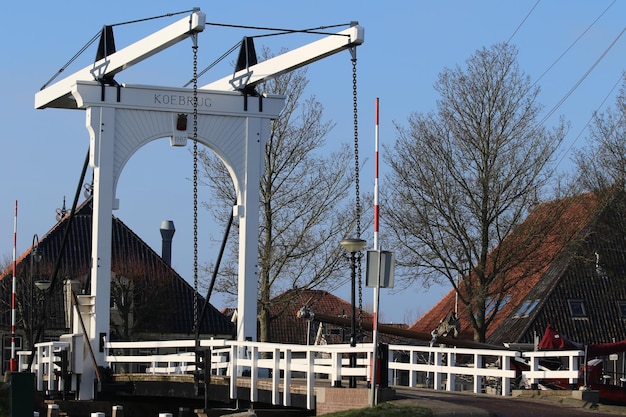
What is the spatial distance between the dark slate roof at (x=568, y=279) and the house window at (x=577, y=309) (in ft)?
0.41

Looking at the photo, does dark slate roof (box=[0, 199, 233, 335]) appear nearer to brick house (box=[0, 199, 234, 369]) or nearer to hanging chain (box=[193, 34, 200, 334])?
brick house (box=[0, 199, 234, 369])

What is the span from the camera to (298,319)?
48.9m

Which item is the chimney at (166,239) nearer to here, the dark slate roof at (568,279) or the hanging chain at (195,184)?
the dark slate roof at (568,279)

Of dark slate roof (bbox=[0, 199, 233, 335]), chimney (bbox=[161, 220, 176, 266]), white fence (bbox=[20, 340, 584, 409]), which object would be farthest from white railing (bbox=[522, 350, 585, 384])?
chimney (bbox=[161, 220, 176, 266])

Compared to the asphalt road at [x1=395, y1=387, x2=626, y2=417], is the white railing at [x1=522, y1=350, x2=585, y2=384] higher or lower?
higher

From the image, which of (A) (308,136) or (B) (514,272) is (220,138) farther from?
(B) (514,272)

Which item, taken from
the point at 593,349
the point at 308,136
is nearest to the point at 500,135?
the point at 308,136

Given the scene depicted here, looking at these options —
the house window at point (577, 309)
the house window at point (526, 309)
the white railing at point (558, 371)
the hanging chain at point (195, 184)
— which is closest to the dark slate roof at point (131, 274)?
the house window at point (526, 309)

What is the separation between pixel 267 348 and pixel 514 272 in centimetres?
1869

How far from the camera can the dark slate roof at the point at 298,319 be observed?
31.1 meters

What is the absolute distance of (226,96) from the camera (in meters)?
21.8

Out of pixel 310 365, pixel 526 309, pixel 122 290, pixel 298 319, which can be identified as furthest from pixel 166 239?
pixel 310 365

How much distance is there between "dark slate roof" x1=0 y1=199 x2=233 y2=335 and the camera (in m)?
41.0

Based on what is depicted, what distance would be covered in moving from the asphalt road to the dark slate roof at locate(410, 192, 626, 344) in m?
12.7
